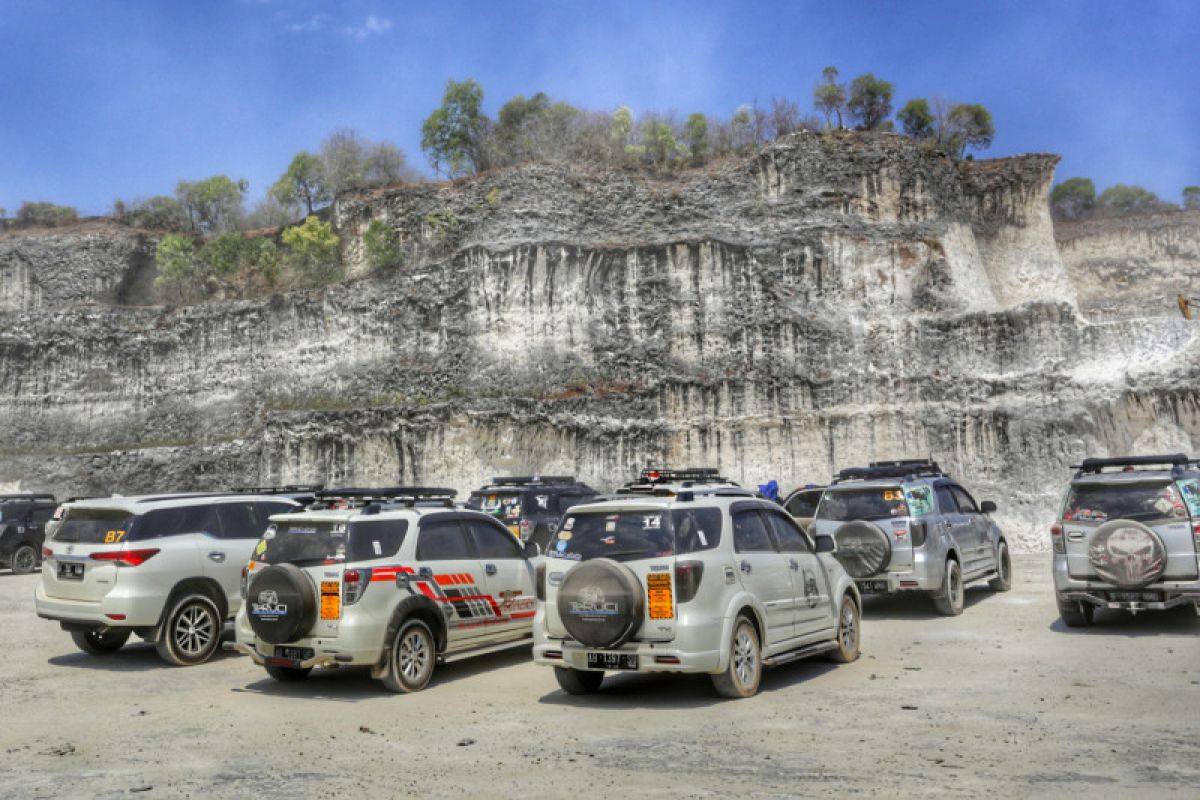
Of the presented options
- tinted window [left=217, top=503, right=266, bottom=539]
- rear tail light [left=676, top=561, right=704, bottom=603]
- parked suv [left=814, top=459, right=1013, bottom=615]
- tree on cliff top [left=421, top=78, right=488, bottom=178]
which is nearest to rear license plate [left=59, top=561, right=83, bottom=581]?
tinted window [left=217, top=503, right=266, bottom=539]

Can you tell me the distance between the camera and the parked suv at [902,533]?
13797mm

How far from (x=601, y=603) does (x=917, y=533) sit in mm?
6993

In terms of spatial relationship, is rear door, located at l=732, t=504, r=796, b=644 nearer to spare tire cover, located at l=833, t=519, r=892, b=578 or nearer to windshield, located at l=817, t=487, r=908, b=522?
spare tire cover, located at l=833, t=519, r=892, b=578

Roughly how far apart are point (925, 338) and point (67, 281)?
44.0 metres

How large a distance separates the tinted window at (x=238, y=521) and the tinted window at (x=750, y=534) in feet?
22.8

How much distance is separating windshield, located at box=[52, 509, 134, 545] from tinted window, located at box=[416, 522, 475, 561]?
3901 mm

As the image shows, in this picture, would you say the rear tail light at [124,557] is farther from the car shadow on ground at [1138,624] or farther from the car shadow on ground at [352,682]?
the car shadow on ground at [1138,624]

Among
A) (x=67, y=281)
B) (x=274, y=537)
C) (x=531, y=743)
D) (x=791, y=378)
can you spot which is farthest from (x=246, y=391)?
(x=531, y=743)

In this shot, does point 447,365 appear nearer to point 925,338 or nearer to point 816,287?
point 816,287

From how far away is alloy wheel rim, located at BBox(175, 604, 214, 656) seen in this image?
11.9m

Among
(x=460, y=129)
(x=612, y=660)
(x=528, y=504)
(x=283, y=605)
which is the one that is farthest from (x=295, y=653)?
(x=460, y=129)

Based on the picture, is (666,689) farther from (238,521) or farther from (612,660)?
(238,521)

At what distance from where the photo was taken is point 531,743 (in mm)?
7480

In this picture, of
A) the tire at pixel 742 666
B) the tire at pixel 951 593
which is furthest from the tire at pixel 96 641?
the tire at pixel 951 593
